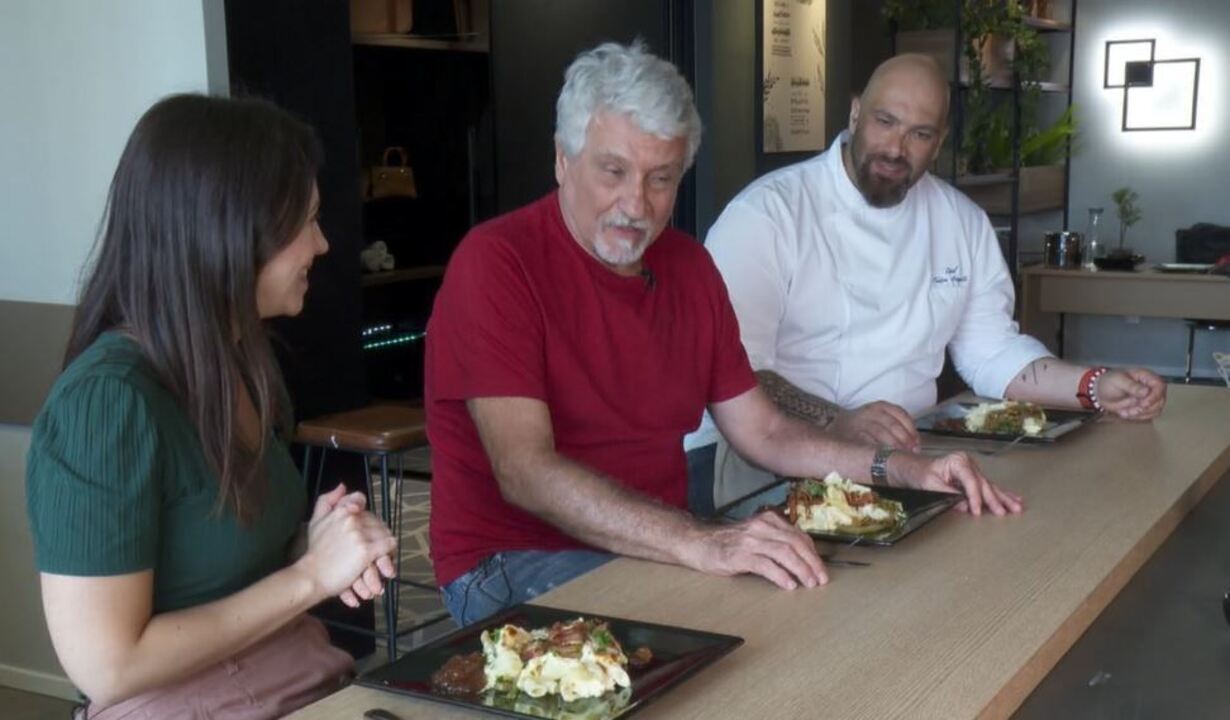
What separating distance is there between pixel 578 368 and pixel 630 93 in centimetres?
43

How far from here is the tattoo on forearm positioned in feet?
8.60

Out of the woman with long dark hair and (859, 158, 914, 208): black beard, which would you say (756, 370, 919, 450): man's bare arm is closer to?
(859, 158, 914, 208): black beard

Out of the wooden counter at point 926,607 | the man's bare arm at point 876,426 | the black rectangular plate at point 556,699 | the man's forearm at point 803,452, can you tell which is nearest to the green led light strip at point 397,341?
the man's bare arm at point 876,426

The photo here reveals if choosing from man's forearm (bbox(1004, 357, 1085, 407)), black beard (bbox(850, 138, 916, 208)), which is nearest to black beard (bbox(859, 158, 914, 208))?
black beard (bbox(850, 138, 916, 208))

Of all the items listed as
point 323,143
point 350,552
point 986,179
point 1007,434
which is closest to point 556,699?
point 350,552

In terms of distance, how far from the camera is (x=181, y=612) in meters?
1.42

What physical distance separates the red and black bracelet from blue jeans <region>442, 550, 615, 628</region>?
1183mm

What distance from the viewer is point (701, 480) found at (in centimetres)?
262

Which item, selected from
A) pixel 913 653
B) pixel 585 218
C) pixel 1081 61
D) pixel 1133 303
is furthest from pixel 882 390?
pixel 1081 61

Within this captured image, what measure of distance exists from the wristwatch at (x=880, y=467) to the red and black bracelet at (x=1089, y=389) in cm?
70

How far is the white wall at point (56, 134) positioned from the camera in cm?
307

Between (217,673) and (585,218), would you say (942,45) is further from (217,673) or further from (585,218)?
(217,673)

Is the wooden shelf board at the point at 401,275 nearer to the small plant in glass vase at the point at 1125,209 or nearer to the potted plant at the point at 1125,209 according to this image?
the potted plant at the point at 1125,209

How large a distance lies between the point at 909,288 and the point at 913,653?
5.29 ft
